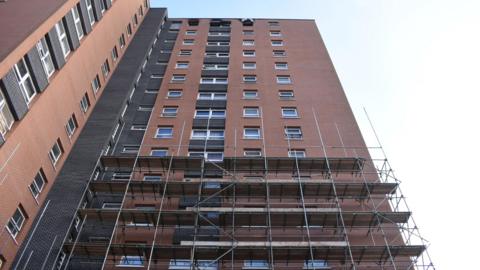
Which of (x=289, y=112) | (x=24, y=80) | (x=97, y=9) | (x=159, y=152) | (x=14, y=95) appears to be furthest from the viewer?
(x=289, y=112)

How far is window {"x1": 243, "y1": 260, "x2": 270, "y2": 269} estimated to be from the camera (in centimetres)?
2003

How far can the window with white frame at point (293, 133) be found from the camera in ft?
88.7

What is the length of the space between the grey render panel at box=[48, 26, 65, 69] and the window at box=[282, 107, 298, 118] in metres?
12.6

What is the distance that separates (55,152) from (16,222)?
460 cm

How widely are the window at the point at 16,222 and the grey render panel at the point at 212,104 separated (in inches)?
521

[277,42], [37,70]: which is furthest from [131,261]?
[277,42]

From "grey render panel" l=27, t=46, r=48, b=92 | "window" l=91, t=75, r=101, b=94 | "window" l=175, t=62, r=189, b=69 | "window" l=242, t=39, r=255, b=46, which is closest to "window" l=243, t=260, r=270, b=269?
"grey render panel" l=27, t=46, r=48, b=92

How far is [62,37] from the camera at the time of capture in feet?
76.3

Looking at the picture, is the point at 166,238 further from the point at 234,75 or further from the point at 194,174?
the point at 234,75

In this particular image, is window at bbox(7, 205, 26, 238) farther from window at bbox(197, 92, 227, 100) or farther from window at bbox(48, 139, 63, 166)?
window at bbox(197, 92, 227, 100)

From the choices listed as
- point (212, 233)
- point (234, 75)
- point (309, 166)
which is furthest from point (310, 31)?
point (212, 233)

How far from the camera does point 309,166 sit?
77.3 feet

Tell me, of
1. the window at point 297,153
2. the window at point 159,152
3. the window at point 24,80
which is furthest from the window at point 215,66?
the window at point 24,80

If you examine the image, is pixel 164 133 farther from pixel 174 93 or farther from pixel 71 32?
pixel 71 32
